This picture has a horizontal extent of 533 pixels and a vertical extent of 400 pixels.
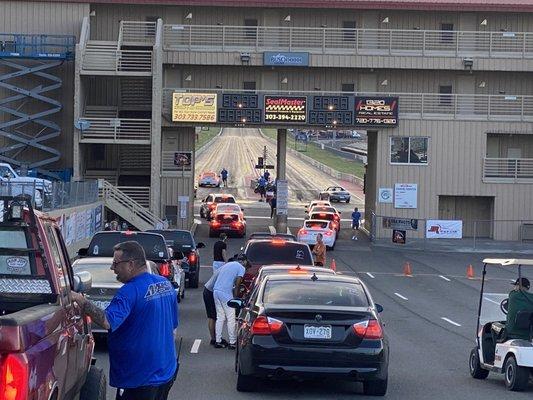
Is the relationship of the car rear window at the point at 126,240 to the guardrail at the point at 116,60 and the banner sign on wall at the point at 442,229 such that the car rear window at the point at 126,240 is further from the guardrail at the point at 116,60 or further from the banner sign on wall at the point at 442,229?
the banner sign on wall at the point at 442,229

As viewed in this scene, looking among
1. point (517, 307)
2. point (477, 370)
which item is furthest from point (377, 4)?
point (517, 307)

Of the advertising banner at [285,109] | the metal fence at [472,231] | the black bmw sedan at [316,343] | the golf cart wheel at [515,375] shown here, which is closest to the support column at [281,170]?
the advertising banner at [285,109]

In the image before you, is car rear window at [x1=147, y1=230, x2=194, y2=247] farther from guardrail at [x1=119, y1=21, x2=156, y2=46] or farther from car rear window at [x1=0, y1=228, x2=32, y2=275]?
guardrail at [x1=119, y1=21, x2=156, y2=46]

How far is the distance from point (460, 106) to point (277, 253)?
37.9m

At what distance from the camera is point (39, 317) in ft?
22.7

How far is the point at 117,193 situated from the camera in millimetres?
56312

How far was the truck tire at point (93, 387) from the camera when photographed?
9523 millimetres

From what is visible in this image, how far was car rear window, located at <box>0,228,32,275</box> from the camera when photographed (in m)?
8.27

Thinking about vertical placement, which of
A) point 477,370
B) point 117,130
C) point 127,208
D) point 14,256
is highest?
point 117,130

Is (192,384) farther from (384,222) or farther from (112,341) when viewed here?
(384,222)

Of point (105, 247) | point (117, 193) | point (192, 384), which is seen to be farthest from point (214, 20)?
point (192, 384)

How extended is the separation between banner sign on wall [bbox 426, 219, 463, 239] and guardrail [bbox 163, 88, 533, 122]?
17.7ft

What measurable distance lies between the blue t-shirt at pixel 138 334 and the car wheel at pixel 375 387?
5615mm

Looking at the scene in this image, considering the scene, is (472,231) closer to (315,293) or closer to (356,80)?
(356,80)
